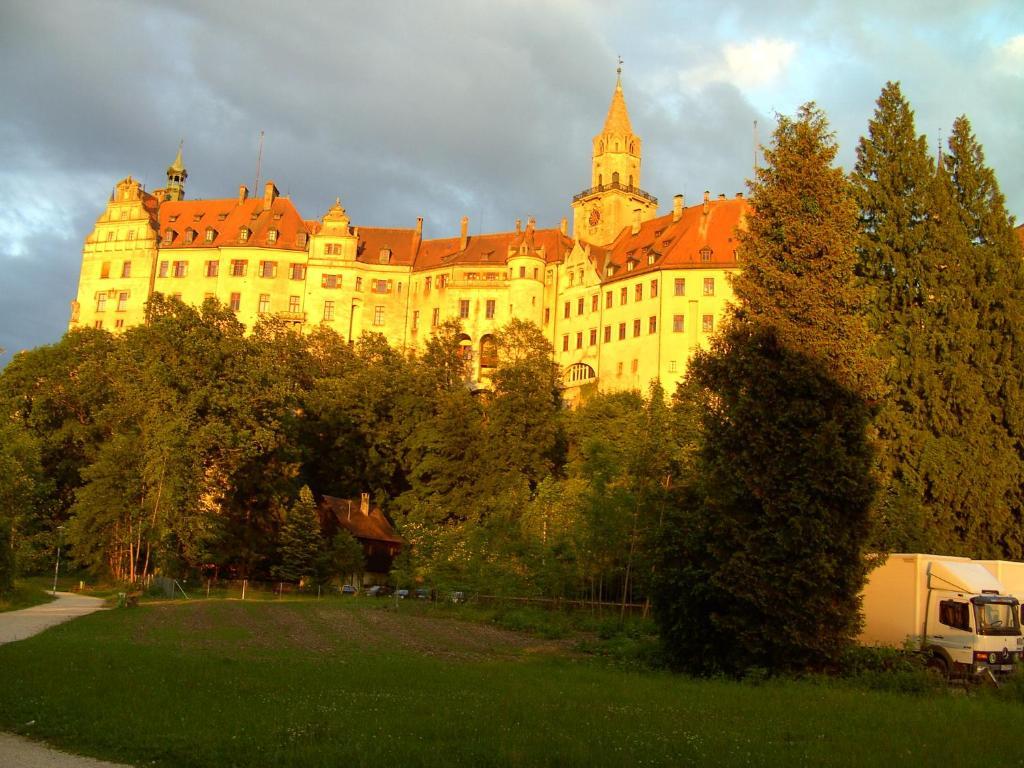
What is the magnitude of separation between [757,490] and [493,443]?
47.5 metres

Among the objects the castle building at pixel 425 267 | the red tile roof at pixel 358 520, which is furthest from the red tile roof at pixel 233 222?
the red tile roof at pixel 358 520

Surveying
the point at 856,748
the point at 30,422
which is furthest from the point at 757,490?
the point at 30,422

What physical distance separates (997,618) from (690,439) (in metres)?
20.3

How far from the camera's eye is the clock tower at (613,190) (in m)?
107

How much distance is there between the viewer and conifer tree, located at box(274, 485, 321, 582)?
175 feet

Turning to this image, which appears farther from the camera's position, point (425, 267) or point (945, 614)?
point (425, 267)

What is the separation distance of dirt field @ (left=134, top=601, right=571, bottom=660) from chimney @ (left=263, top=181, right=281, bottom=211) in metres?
76.6

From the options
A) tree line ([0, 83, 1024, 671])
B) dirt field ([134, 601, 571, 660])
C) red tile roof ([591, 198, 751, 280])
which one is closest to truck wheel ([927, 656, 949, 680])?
tree line ([0, 83, 1024, 671])

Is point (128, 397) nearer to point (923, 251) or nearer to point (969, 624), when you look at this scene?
point (923, 251)

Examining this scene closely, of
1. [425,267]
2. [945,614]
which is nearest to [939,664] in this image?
[945,614]

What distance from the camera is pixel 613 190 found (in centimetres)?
10700

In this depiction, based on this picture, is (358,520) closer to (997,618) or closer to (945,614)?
(945,614)

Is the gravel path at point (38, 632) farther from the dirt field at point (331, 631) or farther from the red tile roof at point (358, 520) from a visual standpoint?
the red tile roof at point (358, 520)

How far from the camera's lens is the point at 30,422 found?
209ft
